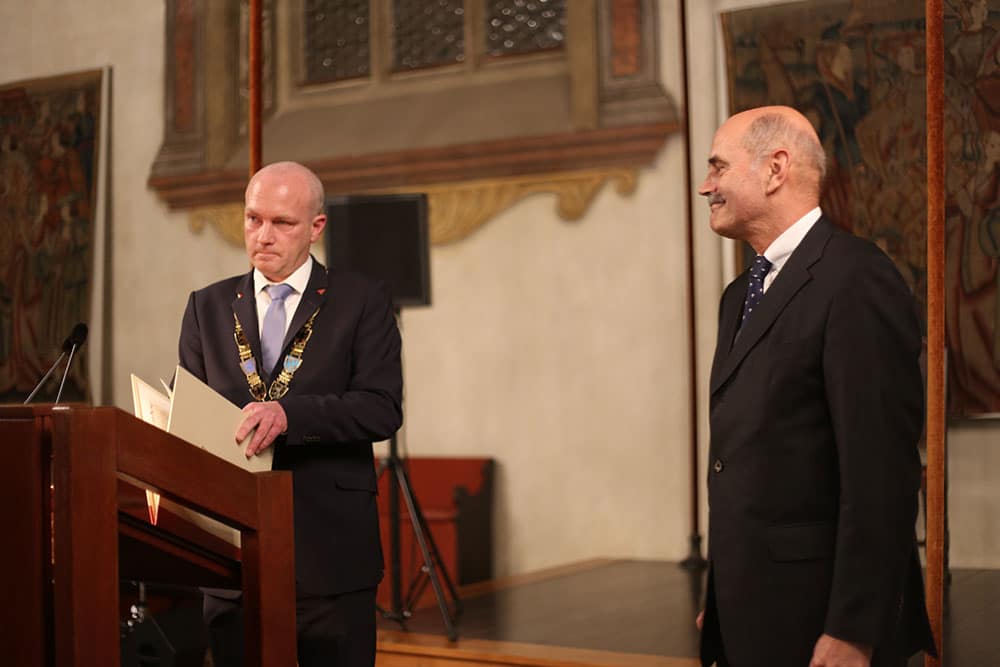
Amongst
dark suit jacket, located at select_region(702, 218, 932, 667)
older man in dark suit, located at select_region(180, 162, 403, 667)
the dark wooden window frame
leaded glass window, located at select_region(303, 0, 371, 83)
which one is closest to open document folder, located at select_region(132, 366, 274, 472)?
older man in dark suit, located at select_region(180, 162, 403, 667)

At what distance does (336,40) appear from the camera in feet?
27.6

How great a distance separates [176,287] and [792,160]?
21.8ft

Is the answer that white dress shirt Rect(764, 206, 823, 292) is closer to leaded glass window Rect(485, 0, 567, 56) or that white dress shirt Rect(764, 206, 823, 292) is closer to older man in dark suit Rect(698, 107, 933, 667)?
older man in dark suit Rect(698, 107, 933, 667)

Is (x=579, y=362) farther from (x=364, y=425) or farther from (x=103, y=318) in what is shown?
(x=364, y=425)

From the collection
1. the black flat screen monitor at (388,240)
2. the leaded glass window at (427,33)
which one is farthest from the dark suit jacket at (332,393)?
the leaded glass window at (427,33)

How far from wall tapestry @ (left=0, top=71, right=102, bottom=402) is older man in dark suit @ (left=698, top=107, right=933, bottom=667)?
20.3ft

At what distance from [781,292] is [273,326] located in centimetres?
104

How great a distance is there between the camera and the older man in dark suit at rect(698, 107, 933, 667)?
1.98 m

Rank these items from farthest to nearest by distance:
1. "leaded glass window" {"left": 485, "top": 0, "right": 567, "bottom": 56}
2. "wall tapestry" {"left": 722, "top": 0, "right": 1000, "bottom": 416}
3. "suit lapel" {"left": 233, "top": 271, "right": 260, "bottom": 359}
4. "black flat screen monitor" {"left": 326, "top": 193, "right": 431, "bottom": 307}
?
"leaded glass window" {"left": 485, "top": 0, "right": 567, "bottom": 56}
"black flat screen monitor" {"left": 326, "top": 193, "right": 431, "bottom": 307}
"wall tapestry" {"left": 722, "top": 0, "right": 1000, "bottom": 416}
"suit lapel" {"left": 233, "top": 271, "right": 260, "bottom": 359}

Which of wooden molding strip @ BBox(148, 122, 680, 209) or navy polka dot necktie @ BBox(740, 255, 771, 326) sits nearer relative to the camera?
navy polka dot necktie @ BBox(740, 255, 771, 326)

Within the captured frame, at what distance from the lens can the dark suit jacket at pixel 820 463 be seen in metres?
1.98

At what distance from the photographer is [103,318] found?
8008 millimetres

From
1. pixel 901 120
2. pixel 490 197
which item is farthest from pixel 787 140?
pixel 490 197

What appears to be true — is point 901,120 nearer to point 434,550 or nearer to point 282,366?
point 434,550
